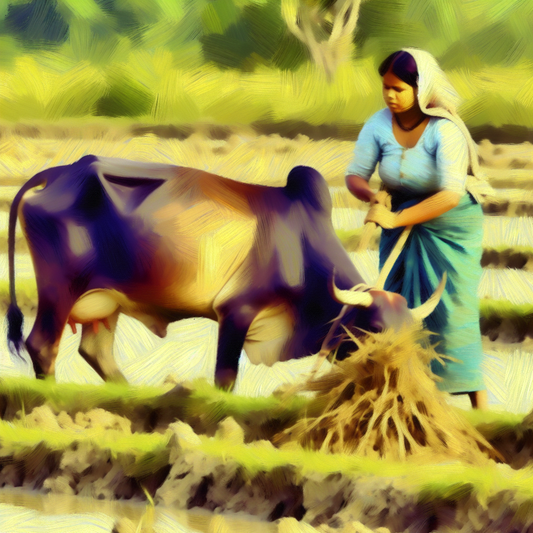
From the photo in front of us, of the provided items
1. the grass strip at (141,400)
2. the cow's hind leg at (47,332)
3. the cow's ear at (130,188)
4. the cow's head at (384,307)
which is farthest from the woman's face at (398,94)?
the cow's hind leg at (47,332)

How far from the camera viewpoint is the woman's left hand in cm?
298

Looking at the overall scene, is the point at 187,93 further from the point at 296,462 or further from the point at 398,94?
the point at 296,462

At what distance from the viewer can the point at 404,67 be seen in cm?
296

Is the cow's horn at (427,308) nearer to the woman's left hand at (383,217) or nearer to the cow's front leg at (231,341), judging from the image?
the woman's left hand at (383,217)

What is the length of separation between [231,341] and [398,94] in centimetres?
103

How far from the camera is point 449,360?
10.00 feet

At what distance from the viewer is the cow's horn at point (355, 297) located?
A: 2.87 m

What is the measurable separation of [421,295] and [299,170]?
646 millimetres

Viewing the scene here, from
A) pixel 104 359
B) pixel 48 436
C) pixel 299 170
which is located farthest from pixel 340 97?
pixel 48 436

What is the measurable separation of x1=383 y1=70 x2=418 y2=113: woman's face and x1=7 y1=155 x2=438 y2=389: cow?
399mm

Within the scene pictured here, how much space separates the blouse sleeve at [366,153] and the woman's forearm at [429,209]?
0.21 metres

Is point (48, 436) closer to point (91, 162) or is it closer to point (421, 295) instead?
point (91, 162)

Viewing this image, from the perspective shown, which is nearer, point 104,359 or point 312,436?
point 312,436

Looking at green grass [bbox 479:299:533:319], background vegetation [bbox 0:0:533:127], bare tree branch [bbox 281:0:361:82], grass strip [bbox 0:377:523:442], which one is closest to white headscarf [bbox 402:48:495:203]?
background vegetation [bbox 0:0:533:127]
